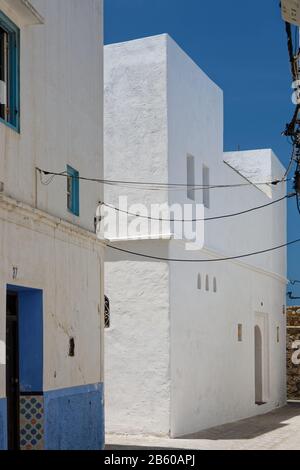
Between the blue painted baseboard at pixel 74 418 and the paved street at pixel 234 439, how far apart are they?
1717 mm

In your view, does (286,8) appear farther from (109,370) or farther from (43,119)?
(109,370)

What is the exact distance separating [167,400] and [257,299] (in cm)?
811

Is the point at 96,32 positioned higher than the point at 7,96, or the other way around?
the point at 96,32

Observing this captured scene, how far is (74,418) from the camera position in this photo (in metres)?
11.6

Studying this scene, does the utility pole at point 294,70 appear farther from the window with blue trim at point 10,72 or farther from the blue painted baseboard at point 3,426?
the blue painted baseboard at point 3,426

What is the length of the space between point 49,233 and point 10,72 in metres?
2.20

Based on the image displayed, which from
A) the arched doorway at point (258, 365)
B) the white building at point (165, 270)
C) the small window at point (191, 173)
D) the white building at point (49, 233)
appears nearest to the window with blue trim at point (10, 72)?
the white building at point (49, 233)

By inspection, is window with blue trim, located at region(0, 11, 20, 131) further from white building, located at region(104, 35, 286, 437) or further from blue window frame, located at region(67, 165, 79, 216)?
white building, located at region(104, 35, 286, 437)

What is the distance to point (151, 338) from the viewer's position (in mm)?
16375

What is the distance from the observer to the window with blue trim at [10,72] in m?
10.2

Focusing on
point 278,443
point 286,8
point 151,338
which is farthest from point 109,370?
point 286,8

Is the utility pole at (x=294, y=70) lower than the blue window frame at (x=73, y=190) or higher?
higher

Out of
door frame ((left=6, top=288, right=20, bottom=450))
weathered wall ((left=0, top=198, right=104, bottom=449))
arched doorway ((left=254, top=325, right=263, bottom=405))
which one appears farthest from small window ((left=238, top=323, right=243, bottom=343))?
door frame ((left=6, top=288, right=20, bottom=450))

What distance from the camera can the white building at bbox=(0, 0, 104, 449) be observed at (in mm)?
10188
